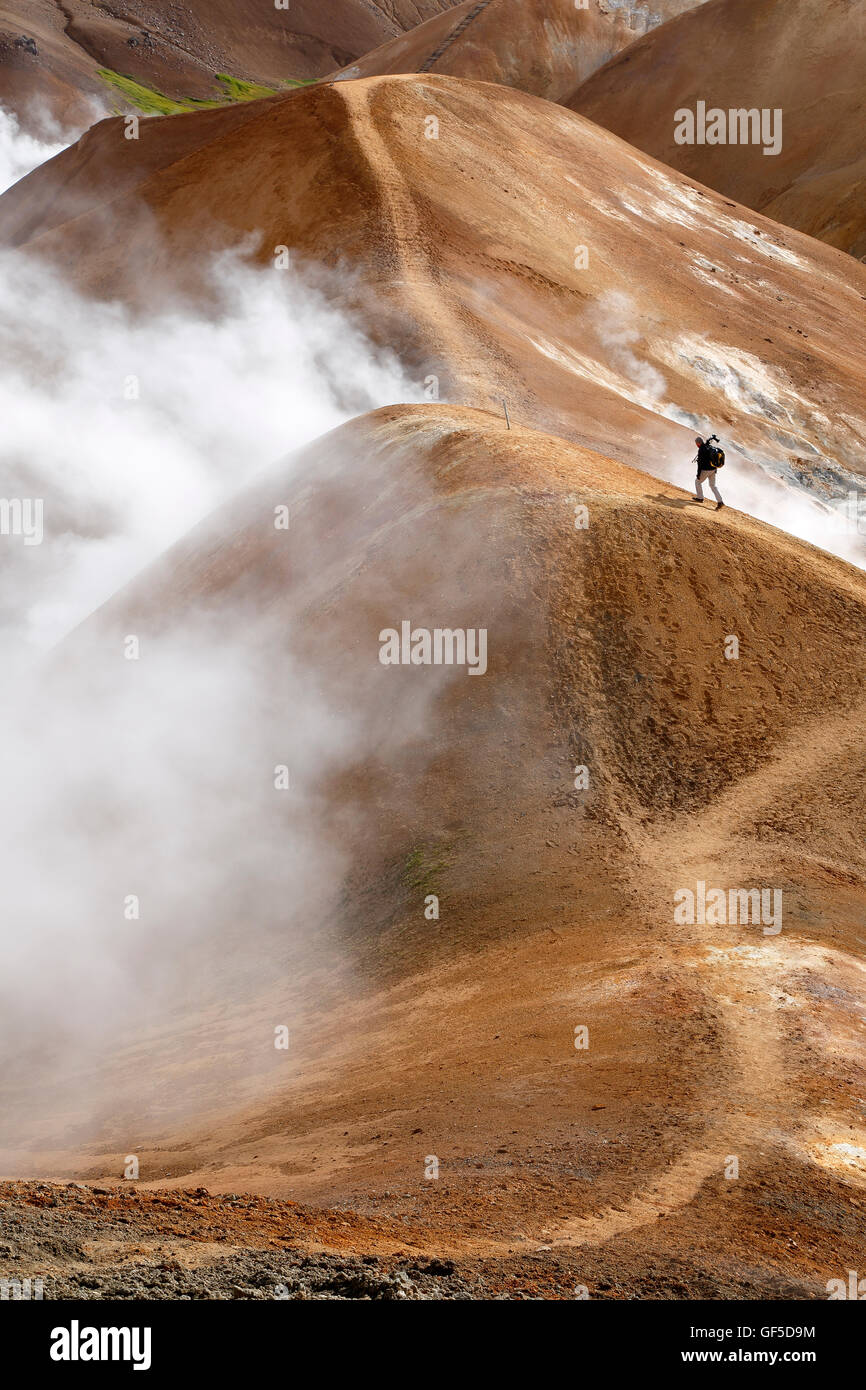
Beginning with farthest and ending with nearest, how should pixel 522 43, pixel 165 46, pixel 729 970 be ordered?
pixel 165 46
pixel 522 43
pixel 729 970

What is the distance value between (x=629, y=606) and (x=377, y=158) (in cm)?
2786

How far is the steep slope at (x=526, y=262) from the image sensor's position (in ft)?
114

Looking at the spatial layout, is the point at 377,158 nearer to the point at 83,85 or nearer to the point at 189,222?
the point at 189,222

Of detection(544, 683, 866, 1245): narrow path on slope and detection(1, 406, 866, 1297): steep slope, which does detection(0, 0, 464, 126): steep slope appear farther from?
detection(544, 683, 866, 1245): narrow path on slope

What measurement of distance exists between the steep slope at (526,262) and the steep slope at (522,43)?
39489mm

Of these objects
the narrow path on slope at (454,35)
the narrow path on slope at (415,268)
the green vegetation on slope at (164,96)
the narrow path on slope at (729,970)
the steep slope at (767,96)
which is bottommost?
the narrow path on slope at (729,970)

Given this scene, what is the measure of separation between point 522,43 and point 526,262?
59.1 meters

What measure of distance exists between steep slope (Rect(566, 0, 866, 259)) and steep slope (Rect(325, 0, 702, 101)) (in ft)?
18.4

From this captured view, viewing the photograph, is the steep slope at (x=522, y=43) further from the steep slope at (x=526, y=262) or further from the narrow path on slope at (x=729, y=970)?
the narrow path on slope at (x=729, y=970)

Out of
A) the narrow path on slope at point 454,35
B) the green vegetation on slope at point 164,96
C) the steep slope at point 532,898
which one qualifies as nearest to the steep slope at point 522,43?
the narrow path on slope at point 454,35

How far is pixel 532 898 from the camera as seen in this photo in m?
14.7

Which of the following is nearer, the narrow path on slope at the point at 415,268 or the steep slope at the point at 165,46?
the narrow path on slope at the point at 415,268

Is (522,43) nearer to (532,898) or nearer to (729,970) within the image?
(532,898)

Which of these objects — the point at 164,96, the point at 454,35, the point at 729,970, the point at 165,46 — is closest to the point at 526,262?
the point at 729,970
